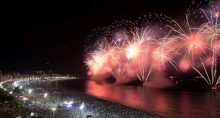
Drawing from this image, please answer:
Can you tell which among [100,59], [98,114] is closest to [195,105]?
[98,114]

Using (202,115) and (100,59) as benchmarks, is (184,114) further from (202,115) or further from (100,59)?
(100,59)

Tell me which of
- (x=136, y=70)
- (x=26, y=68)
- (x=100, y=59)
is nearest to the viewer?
(x=100, y=59)

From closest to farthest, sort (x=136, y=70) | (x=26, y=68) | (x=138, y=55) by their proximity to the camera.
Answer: (x=138, y=55) < (x=136, y=70) < (x=26, y=68)

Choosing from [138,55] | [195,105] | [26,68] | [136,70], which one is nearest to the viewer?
[195,105]

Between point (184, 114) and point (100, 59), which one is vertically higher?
point (100, 59)

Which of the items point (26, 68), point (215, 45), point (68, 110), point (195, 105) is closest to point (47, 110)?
point (68, 110)

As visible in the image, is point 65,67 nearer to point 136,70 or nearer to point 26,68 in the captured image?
point 26,68

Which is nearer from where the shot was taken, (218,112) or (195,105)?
(218,112)

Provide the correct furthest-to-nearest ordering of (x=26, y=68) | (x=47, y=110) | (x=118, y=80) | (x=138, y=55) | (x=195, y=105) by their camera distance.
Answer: (x=26, y=68) < (x=118, y=80) < (x=138, y=55) < (x=195, y=105) < (x=47, y=110)

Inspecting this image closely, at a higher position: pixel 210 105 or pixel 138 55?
pixel 138 55
